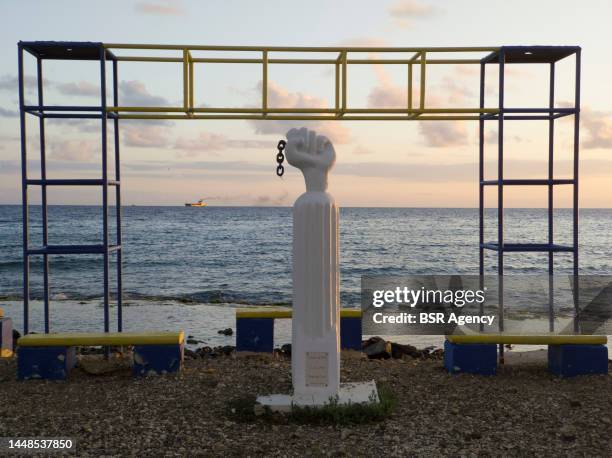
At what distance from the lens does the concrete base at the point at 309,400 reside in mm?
6480

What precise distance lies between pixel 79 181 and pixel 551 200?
264 inches

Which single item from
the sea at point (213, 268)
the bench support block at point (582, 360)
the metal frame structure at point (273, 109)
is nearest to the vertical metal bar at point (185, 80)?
the metal frame structure at point (273, 109)

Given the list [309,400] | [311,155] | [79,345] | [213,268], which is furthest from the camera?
[213,268]

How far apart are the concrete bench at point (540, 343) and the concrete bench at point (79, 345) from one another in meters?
3.59

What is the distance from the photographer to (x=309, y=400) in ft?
21.6

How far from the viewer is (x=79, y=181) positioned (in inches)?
329

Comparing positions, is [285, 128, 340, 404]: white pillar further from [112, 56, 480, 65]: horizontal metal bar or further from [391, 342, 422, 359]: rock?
[391, 342, 422, 359]: rock

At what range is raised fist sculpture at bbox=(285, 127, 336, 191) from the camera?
646 cm

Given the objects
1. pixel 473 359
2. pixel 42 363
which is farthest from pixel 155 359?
pixel 473 359

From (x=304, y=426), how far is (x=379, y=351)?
4415 mm

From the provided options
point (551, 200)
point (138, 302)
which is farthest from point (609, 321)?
point (138, 302)

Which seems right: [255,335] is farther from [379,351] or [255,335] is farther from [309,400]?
[309,400]

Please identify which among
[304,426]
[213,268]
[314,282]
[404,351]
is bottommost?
[213,268]

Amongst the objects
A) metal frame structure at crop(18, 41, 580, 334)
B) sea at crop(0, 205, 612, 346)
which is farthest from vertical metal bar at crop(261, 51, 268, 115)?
sea at crop(0, 205, 612, 346)
